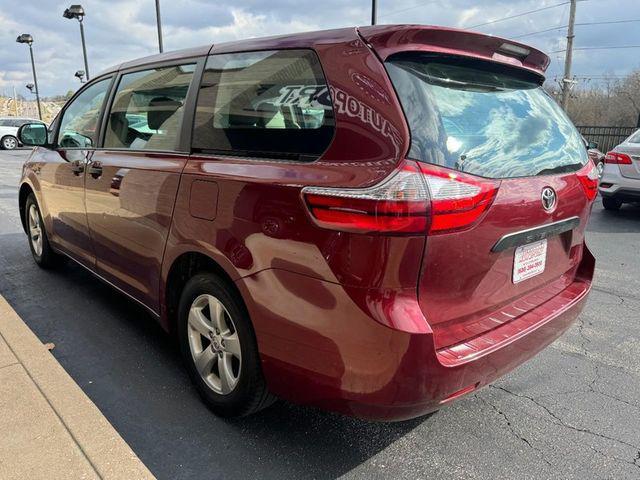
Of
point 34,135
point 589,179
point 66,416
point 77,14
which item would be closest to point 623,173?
point 589,179

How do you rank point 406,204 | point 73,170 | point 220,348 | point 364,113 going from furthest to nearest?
1. point 73,170
2. point 220,348
3. point 364,113
4. point 406,204

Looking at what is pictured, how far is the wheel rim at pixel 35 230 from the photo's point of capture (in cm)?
487

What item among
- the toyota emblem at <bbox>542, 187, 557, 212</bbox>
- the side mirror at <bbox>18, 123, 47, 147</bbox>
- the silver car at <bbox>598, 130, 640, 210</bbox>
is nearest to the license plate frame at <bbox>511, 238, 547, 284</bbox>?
the toyota emblem at <bbox>542, 187, 557, 212</bbox>

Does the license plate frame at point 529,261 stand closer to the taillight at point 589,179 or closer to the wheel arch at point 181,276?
the taillight at point 589,179

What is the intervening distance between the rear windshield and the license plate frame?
32cm

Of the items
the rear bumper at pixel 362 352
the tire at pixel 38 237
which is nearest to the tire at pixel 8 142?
the tire at pixel 38 237

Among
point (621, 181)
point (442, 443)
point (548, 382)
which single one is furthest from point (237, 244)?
point (621, 181)

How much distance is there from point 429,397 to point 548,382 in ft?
4.75

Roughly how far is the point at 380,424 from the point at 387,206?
52.2 inches

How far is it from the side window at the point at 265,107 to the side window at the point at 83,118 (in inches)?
56.4

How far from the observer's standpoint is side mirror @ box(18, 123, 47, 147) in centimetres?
443

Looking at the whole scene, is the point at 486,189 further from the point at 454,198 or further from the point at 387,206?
the point at 387,206

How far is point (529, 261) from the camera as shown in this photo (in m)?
2.30

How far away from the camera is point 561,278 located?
2.66 meters
